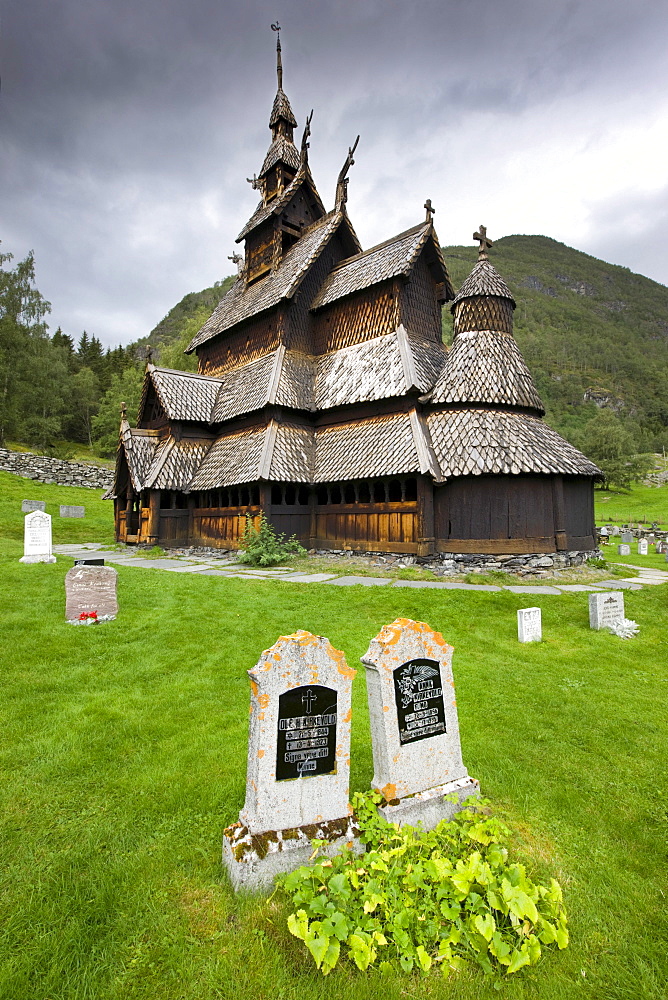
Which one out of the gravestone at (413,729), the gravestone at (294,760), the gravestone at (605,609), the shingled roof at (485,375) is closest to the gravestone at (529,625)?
the gravestone at (605,609)

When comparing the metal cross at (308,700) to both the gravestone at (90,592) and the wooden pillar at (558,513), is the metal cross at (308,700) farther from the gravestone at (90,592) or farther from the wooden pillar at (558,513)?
the wooden pillar at (558,513)

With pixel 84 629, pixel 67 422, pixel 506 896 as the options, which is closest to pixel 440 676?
pixel 506 896

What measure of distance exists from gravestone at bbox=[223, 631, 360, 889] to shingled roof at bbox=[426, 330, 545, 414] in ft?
39.1

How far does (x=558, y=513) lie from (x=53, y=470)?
30.8 metres

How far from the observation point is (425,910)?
2521 mm

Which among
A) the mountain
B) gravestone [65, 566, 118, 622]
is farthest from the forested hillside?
gravestone [65, 566, 118, 622]

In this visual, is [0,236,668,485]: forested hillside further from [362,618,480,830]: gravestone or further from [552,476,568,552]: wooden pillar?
[362,618,480,830]: gravestone

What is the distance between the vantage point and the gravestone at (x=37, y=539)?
11258 millimetres

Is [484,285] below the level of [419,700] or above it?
above

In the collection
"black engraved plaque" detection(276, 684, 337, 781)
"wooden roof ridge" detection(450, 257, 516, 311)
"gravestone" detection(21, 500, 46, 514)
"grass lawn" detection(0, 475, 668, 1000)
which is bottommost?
"grass lawn" detection(0, 475, 668, 1000)

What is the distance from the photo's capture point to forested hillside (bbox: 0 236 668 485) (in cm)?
4094

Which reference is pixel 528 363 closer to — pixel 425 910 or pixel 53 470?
pixel 53 470

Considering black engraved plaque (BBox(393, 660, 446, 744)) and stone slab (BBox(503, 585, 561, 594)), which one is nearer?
black engraved plaque (BBox(393, 660, 446, 744))

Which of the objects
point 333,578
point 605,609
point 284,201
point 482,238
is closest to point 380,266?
point 482,238
